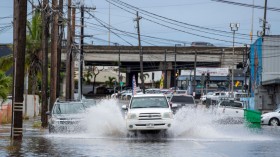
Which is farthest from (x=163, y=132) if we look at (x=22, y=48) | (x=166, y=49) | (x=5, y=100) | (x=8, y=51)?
(x=166, y=49)

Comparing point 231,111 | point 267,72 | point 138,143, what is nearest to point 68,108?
point 138,143

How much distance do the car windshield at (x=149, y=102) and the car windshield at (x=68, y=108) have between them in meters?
4.59

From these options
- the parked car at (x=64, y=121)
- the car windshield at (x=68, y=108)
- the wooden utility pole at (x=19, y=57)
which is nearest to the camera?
the wooden utility pole at (x=19, y=57)

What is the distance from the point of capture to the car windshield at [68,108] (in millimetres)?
31708

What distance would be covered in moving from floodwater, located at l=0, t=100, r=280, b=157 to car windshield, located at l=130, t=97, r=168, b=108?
948 mm

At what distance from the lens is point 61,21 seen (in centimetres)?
4184

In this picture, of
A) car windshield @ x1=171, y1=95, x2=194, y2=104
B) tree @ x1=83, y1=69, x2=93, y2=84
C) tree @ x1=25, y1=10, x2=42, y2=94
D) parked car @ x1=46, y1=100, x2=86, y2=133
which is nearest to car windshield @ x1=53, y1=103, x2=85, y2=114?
parked car @ x1=46, y1=100, x2=86, y2=133

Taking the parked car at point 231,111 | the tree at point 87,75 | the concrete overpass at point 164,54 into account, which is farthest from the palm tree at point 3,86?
the tree at point 87,75

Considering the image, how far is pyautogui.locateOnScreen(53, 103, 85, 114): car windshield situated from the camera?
104 feet

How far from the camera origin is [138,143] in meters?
23.8

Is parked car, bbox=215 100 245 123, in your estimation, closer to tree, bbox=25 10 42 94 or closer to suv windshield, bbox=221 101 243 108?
suv windshield, bbox=221 101 243 108

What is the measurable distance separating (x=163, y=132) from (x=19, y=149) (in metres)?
8.26

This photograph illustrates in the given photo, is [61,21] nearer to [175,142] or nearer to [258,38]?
[175,142]

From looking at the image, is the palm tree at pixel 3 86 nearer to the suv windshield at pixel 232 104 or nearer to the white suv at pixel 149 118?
the suv windshield at pixel 232 104
